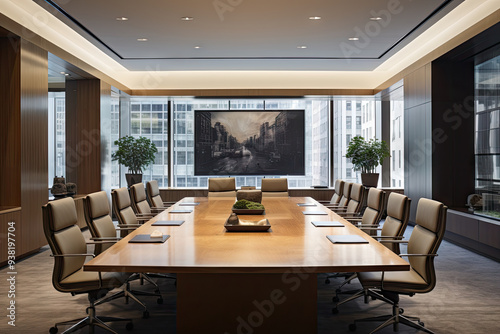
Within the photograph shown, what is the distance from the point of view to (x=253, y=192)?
4.93 metres

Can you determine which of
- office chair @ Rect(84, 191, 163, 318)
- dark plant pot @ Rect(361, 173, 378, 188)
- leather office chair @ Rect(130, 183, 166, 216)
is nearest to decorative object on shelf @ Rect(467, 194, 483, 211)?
dark plant pot @ Rect(361, 173, 378, 188)

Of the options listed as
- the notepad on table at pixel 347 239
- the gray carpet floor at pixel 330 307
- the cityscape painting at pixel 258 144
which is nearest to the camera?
the notepad on table at pixel 347 239

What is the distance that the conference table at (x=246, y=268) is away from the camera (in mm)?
2297

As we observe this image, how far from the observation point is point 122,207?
14.6 feet

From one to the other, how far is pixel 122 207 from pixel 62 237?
4.47 feet

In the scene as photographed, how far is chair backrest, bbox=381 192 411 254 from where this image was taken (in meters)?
3.52

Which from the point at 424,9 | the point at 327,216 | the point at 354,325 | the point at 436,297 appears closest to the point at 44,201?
the point at 327,216

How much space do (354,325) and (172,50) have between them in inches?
223

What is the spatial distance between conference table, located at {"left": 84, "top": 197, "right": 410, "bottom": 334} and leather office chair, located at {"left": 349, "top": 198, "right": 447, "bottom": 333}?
343mm

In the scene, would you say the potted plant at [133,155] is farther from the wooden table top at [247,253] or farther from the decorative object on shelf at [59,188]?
the wooden table top at [247,253]

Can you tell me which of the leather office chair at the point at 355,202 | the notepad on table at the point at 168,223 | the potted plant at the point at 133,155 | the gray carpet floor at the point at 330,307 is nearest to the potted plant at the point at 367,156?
the leather office chair at the point at 355,202

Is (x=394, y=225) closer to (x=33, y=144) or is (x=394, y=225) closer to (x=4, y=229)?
(x=4, y=229)

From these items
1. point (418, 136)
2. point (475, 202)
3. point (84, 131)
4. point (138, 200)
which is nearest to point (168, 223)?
point (138, 200)

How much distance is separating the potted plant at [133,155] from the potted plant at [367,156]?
4303 mm
